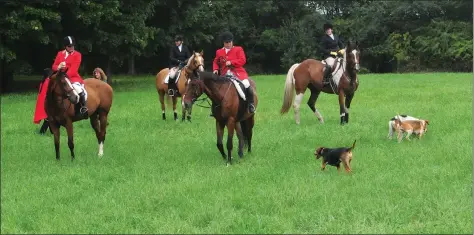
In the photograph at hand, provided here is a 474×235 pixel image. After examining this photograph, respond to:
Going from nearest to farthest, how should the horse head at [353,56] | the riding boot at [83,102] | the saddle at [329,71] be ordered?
the riding boot at [83,102] < the horse head at [353,56] < the saddle at [329,71]

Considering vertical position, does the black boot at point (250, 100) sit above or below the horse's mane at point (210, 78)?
below

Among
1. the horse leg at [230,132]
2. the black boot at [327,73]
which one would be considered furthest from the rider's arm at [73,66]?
the black boot at [327,73]

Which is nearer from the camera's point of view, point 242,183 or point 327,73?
point 242,183

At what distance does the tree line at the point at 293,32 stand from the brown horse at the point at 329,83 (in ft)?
48.8

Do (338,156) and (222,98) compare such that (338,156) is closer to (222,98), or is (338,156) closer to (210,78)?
(222,98)

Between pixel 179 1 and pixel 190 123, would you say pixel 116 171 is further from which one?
pixel 179 1

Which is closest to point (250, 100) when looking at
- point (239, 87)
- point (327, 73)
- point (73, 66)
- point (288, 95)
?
point (239, 87)

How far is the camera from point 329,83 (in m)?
14.6

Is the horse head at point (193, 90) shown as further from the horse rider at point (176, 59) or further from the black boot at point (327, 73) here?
the horse rider at point (176, 59)

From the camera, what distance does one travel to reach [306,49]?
5103cm

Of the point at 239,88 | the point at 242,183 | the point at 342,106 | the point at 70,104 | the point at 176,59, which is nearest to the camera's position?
the point at 242,183

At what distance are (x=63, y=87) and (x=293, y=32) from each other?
144 feet

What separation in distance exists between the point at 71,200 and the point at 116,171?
173 centimetres

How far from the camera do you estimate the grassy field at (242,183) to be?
20.8ft
